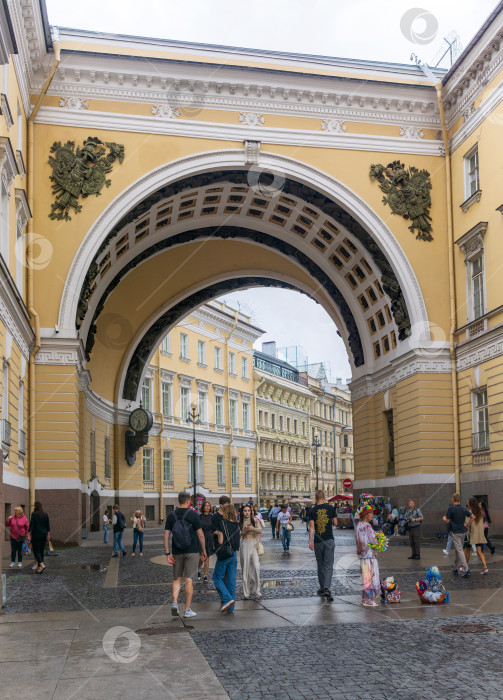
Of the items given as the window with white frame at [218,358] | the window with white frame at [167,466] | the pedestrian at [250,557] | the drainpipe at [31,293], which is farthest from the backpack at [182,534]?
the window with white frame at [218,358]

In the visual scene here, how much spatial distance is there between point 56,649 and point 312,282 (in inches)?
1032

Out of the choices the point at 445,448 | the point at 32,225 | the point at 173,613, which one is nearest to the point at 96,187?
the point at 32,225

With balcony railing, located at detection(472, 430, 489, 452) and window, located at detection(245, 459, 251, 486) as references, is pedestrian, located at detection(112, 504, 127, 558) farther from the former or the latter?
window, located at detection(245, 459, 251, 486)

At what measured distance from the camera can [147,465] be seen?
48.2 meters

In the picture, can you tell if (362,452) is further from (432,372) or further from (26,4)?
(26,4)

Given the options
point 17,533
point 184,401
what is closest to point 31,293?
point 17,533

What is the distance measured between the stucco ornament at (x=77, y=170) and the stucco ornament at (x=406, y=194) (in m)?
8.65

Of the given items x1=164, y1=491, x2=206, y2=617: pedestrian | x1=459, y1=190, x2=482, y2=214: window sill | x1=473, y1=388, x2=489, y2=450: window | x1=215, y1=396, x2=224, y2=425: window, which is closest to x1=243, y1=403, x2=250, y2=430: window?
x1=215, y1=396, x2=224, y2=425: window

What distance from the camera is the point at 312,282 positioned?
33.4 meters

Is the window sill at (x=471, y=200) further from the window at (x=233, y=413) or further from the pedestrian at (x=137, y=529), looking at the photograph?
the window at (x=233, y=413)

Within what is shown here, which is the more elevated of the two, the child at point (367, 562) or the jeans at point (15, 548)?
the child at point (367, 562)

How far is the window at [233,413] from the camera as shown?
204 feet

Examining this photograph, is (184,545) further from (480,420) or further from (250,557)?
(480,420)

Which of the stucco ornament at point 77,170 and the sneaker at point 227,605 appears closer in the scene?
the sneaker at point 227,605
